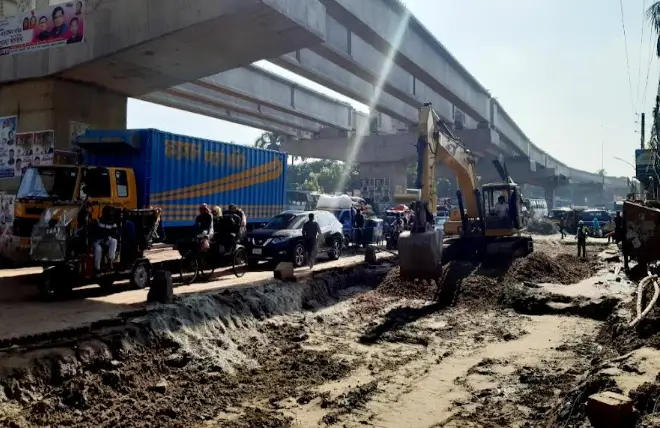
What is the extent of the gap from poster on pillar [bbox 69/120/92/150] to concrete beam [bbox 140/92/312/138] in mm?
7931

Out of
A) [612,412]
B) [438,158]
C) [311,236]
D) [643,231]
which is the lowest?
[612,412]

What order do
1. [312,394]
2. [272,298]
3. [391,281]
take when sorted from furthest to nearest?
[391,281], [272,298], [312,394]

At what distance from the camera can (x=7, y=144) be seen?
15.1 m

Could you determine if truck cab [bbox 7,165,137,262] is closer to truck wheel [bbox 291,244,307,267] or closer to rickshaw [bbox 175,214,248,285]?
rickshaw [bbox 175,214,248,285]

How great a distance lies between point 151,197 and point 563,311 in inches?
401

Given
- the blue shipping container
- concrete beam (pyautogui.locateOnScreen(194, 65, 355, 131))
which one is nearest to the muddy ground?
the blue shipping container

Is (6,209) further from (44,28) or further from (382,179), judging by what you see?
(382,179)

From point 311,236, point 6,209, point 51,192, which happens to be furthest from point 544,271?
point 6,209

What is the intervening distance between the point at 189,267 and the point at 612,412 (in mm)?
9754

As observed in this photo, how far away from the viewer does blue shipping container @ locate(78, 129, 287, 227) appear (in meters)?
13.4

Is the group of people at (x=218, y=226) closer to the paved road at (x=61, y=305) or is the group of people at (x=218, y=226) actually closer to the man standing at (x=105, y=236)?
the paved road at (x=61, y=305)

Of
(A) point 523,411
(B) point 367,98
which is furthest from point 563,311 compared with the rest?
(B) point 367,98

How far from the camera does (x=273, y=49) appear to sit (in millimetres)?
14062

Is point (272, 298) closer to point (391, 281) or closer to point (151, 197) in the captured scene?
point (391, 281)
